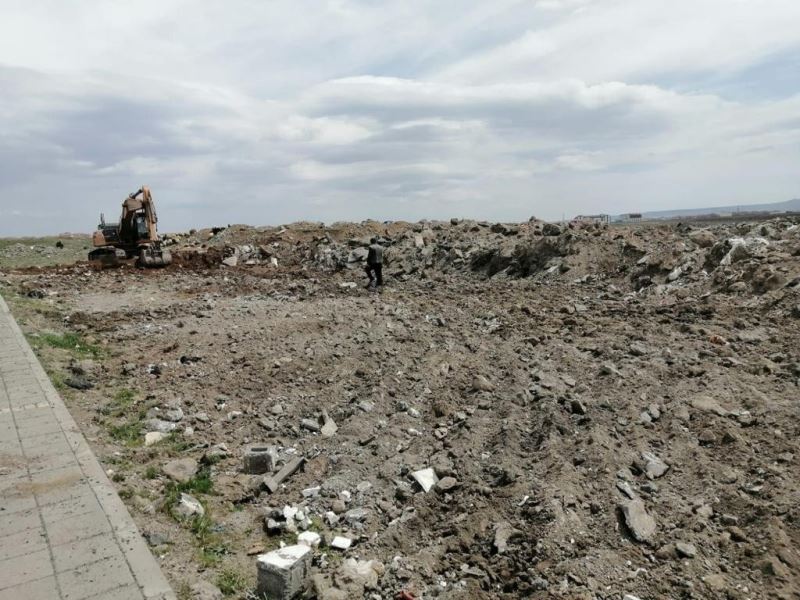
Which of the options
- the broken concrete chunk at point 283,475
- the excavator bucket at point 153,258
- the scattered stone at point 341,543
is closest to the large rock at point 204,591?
the scattered stone at point 341,543

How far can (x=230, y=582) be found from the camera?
3.56 metres

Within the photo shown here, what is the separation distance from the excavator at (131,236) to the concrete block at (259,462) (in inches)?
659

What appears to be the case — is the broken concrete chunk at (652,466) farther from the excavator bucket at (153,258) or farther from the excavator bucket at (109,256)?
the excavator bucket at (109,256)

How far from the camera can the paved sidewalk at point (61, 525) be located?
10.8ft

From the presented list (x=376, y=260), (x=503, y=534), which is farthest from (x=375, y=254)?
(x=503, y=534)

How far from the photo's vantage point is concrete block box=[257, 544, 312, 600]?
3.40 meters

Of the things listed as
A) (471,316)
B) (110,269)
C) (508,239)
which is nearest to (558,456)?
(471,316)

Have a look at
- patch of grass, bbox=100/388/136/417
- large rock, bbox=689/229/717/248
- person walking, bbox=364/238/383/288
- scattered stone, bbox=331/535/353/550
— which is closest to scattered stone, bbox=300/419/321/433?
scattered stone, bbox=331/535/353/550

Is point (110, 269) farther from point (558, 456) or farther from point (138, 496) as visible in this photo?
point (558, 456)

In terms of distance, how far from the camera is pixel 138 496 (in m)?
4.53

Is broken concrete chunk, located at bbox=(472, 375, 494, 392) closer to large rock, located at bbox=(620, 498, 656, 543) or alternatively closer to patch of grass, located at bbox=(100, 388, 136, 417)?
large rock, located at bbox=(620, 498, 656, 543)

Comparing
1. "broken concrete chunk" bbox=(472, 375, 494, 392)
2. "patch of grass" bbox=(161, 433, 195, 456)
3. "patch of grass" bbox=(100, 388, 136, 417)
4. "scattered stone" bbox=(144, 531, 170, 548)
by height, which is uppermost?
"broken concrete chunk" bbox=(472, 375, 494, 392)

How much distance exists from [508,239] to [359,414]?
12.0 meters

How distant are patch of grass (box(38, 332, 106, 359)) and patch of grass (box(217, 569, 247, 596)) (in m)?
6.05
